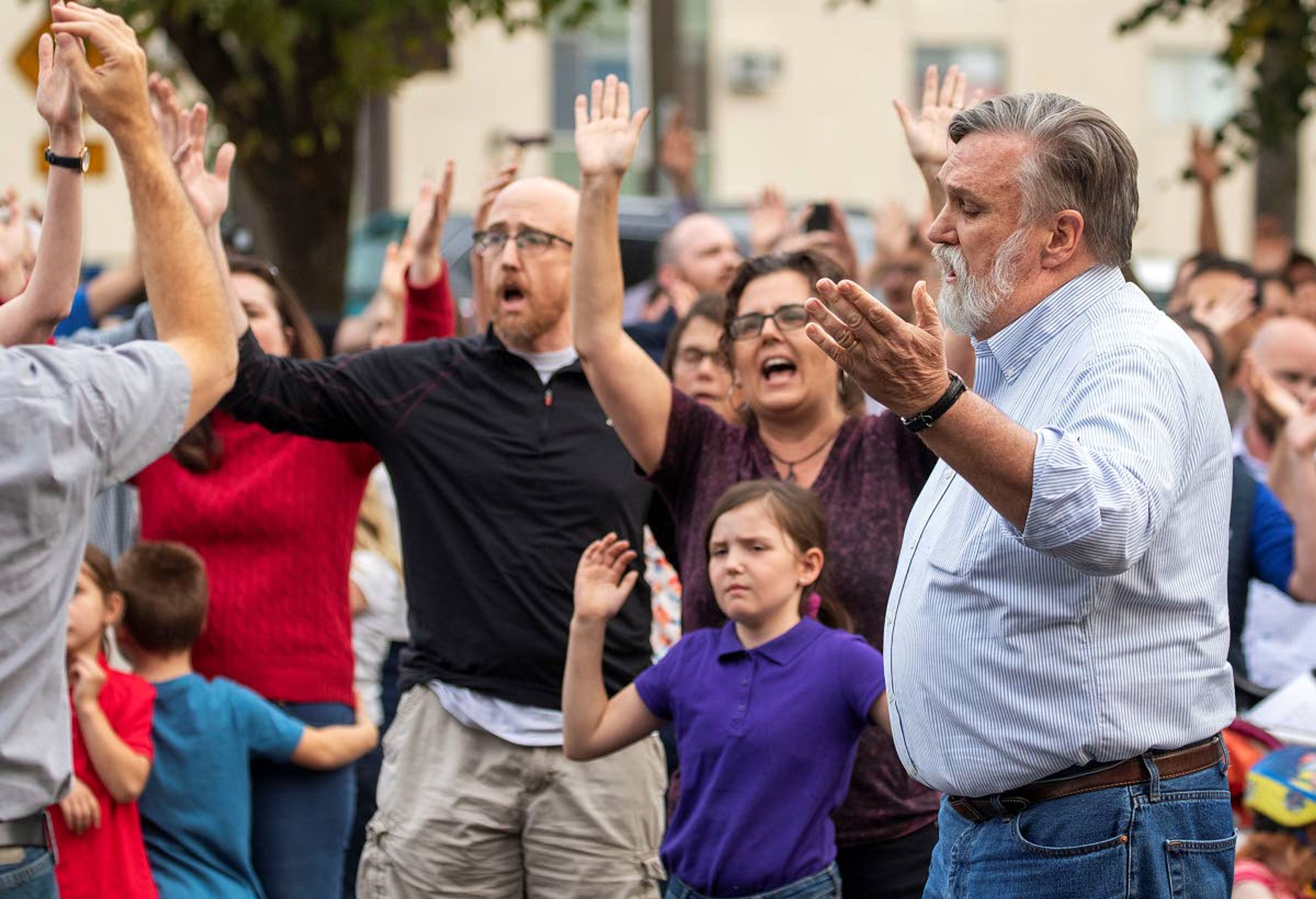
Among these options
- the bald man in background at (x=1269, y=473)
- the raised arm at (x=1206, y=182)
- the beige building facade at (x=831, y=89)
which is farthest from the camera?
the beige building facade at (x=831, y=89)

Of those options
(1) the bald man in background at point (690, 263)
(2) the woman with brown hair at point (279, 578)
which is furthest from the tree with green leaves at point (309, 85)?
(2) the woman with brown hair at point (279, 578)

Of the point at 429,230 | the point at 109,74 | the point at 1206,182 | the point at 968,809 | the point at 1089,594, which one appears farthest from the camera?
the point at 1206,182

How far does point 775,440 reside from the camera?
15.3 feet

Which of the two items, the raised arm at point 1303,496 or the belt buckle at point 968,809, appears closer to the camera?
the belt buckle at point 968,809

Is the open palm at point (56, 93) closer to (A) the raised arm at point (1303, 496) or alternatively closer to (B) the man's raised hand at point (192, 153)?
(B) the man's raised hand at point (192, 153)

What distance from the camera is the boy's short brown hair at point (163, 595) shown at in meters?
4.98

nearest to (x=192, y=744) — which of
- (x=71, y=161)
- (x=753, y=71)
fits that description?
(x=71, y=161)

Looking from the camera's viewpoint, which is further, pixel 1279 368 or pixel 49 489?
pixel 1279 368

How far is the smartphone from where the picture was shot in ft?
25.7

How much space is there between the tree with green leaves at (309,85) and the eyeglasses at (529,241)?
→ 252 inches

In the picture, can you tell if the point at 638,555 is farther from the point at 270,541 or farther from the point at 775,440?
the point at 270,541

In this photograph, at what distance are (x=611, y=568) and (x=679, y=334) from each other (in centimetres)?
193

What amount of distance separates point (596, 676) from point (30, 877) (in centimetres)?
135

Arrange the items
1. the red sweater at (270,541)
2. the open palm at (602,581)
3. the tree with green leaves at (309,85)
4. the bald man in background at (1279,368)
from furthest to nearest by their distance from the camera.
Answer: the tree with green leaves at (309,85) → the bald man in background at (1279,368) → the red sweater at (270,541) → the open palm at (602,581)
